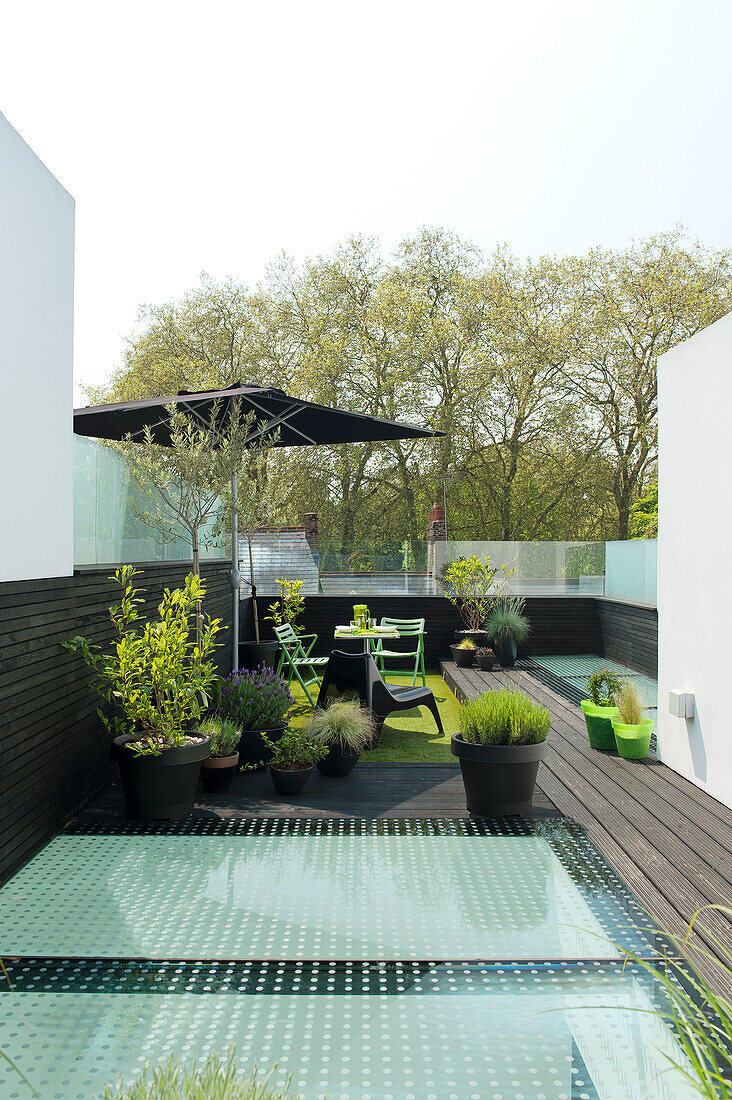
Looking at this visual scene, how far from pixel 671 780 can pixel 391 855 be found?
2.09 m

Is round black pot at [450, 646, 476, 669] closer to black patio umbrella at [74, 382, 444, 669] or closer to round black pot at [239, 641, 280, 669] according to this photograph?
round black pot at [239, 641, 280, 669]

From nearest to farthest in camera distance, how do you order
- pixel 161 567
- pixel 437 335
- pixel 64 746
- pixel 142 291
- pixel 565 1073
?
pixel 565 1073 < pixel 64 746 < pixel 161 567 < pixel 437 335 < pixel 142 291

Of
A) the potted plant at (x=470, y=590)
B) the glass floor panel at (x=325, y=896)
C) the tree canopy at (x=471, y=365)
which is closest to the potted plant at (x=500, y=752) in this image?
the glass floor panel at (x=325, y=896)

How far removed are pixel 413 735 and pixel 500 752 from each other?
2533mm

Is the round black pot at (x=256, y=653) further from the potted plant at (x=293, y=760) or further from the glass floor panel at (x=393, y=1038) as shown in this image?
the glass floor panel at (x=393, y=1038)

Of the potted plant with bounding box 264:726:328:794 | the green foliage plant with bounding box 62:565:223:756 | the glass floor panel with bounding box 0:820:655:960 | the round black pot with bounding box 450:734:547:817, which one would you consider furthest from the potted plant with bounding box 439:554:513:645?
the glass floor panel with bounding box 0:820:655:960

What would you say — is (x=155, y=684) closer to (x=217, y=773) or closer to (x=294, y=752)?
(x=217, y=773)

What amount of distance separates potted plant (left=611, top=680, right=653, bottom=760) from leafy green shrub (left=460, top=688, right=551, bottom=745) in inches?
53.9

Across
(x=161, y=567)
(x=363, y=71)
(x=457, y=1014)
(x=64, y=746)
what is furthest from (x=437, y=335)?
(x=457, y=1014)

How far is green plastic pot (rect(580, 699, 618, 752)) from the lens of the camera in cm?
548

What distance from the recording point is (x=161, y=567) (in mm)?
6012

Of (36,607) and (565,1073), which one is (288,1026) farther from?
(36,607)

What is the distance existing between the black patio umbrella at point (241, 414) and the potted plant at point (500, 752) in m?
2.69

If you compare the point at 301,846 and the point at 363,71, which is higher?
the point at 363,71
